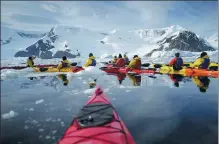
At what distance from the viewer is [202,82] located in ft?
8.60

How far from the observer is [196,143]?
154 cm

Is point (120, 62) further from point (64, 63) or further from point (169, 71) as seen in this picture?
point (64, 63)

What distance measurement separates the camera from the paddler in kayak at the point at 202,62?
2.65 meters

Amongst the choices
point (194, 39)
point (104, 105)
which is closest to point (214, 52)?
point (194, 39)

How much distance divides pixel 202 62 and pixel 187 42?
0.48 meters

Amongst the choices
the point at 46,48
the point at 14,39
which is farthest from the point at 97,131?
the point at 14,39

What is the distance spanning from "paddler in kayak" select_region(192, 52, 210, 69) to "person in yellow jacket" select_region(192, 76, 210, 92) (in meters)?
0.15

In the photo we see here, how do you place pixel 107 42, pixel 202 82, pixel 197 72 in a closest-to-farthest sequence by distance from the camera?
pixel 202 82
pixel 107 42
pixel 197 72

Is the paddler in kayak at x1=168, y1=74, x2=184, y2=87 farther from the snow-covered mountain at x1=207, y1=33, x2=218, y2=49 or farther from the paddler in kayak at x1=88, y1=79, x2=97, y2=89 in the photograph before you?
the paddler in kayak at x1=88, y1=79, x2=97, y2=89

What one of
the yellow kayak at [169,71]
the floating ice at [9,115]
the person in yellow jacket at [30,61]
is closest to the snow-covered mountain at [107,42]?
A: the person in yellow jacket at [30,61]

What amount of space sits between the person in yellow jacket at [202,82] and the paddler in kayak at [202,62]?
15cm

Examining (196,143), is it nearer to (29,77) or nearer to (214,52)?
(214,52)

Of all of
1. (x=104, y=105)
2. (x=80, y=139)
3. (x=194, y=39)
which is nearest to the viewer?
(x=80, y=139)

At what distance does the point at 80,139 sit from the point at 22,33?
2.42 meters
